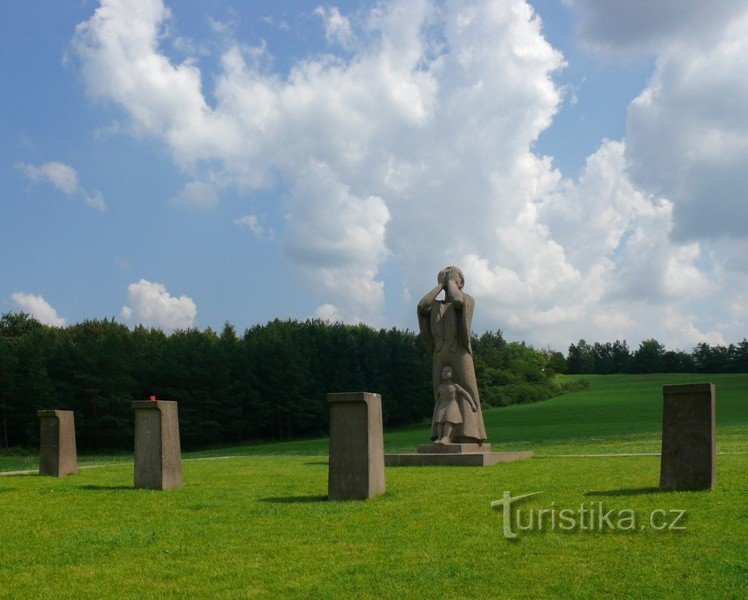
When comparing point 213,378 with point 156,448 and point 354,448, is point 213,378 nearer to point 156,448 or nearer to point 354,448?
point 156,448

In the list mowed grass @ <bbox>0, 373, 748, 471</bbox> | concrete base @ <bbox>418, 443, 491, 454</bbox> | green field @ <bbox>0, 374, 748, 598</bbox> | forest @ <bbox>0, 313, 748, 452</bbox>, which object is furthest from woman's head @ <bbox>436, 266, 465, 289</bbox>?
forest @ <bbox>0, 313, 748, 452</bbox>

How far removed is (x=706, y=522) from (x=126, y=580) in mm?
5740

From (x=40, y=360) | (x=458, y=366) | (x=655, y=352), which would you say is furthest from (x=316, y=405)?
(x=655, y=352)

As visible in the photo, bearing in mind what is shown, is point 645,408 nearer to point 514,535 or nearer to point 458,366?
point 458,366

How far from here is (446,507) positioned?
9859 mm

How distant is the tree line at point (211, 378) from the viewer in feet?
180

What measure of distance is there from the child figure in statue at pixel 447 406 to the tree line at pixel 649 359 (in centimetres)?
11549

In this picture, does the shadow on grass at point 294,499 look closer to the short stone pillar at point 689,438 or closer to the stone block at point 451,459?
the short stone pillar at point 689,438

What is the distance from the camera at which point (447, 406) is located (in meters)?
19.8

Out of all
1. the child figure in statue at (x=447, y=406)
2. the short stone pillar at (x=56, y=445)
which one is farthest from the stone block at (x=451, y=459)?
the short stone pillar at (x=56, y=445)

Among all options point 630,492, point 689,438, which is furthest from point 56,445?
→ point 689,438

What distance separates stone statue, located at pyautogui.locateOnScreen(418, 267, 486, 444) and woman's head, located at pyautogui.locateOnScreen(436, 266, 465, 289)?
20 centimetres

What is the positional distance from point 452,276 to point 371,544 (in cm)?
1319

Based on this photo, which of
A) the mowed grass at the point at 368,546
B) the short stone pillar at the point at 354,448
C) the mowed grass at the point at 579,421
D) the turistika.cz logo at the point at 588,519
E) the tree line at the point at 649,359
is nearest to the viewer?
the mowed grass at the point at 368,546
